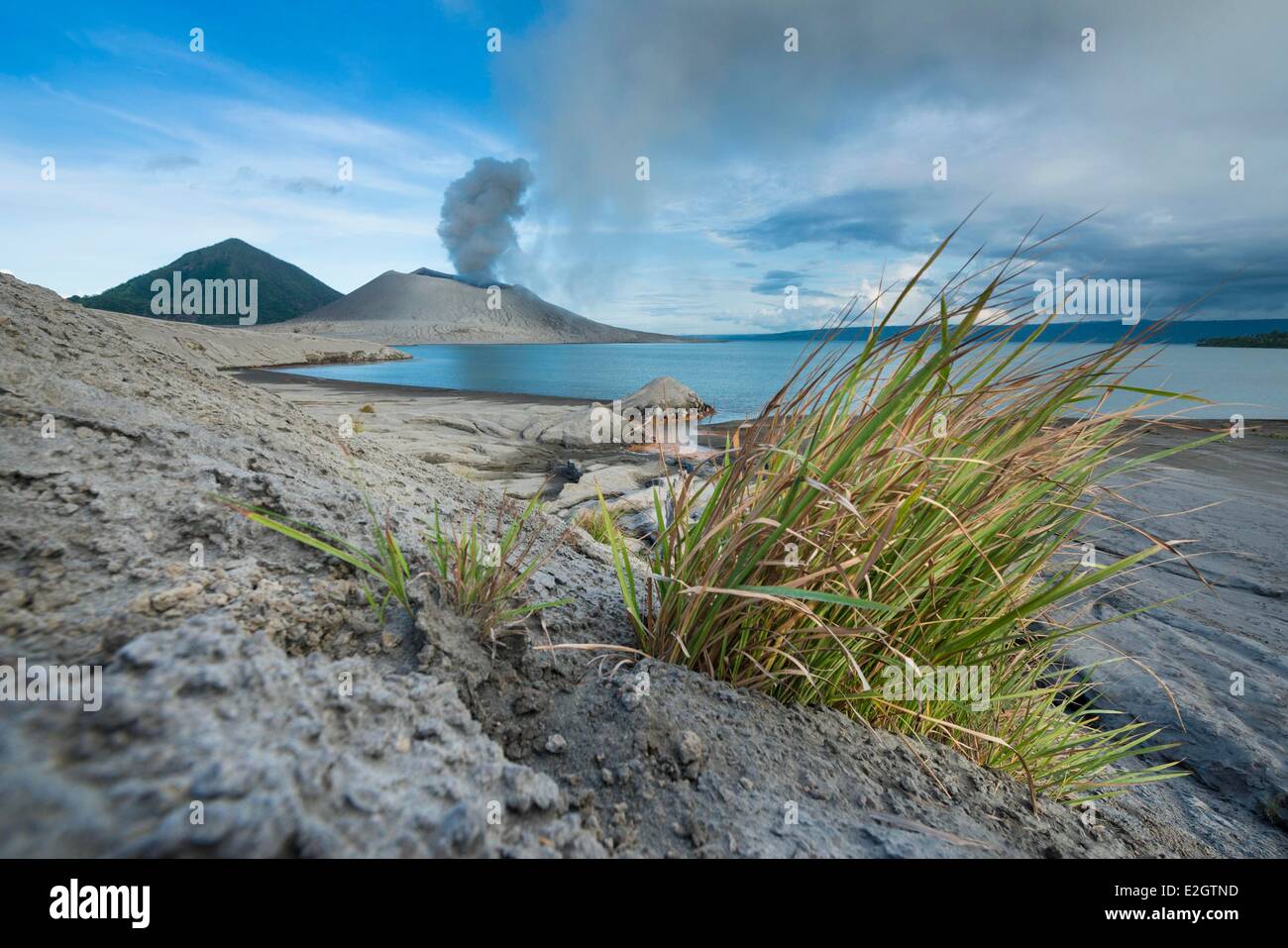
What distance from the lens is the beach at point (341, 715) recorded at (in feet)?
2.78

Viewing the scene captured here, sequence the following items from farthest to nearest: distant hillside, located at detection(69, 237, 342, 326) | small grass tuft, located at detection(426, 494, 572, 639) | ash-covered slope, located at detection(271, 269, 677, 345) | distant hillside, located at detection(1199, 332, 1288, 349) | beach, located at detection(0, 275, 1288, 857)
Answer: distant hillside, located at detection(69, 237, 342, 326) → ash-covered slope, located at detection(271, 269, 677, 345) → distant hillside, located at detection(1199, 332, 1288, 349) → small grass tuft, located at detection(426, 494, 572, 639) → beach, located at detection(0, 275, 1288, 857)

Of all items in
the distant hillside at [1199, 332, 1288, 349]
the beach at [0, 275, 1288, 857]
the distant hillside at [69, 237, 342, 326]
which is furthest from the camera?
the distant hillside at [69, 237, 342, 326]

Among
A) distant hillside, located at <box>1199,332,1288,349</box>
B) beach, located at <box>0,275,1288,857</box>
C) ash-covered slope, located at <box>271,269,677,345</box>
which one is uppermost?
ash-covered slope, located at <box>271,269,677,345</box>

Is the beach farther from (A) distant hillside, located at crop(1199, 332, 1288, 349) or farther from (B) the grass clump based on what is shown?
(A) distant hillside, located at crop(1199, 332, 1288, 349)

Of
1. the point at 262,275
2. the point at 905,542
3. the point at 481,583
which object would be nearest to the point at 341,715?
the point at 481,583

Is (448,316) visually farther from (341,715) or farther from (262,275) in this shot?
(341,715)

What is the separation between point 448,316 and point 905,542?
132368 millimetres

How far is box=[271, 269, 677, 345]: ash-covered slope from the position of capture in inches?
4230

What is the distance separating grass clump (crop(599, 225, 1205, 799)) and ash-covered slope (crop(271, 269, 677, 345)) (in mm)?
106919

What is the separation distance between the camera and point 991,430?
5.90 ft

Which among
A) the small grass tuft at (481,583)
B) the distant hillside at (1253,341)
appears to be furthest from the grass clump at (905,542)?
the distant hillside at (1253,341)

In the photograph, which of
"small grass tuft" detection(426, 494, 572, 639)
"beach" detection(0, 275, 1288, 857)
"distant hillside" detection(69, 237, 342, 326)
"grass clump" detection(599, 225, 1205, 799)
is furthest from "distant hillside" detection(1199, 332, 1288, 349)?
"distant hillside" detection(69, 237, 342, 326)

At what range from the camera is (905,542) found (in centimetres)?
164
